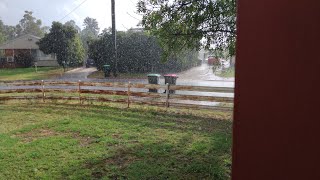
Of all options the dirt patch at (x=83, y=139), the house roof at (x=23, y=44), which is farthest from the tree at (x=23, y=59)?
the dirt patch at (x=83, y=139)

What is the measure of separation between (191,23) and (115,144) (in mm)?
3824

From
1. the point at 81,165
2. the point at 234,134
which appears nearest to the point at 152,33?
the point at 81,165

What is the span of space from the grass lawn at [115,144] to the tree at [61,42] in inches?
1140

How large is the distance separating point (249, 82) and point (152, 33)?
23.9 ft

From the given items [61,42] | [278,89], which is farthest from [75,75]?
[278,89]

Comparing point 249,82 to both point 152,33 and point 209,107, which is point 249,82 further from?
point 209,107

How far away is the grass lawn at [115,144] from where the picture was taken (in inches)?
222

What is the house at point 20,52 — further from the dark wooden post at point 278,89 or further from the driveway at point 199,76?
the dark wooden post at point 278,89

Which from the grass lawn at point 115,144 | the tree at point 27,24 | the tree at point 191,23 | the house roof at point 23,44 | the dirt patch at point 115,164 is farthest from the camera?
the tree at point 27,24

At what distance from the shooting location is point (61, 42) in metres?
38.8

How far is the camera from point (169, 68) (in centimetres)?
3650

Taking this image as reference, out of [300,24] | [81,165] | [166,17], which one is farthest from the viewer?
[166,17]

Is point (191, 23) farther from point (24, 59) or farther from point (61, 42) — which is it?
point (24, 59)

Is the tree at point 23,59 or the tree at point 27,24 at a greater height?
the tree at point 27,24
